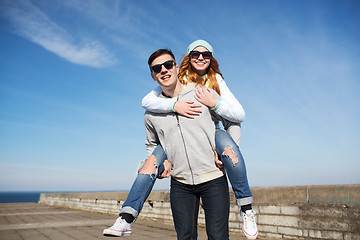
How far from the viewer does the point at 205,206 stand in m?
1.84

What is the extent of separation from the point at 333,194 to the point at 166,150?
13.4ft

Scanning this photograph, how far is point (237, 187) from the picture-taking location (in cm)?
175

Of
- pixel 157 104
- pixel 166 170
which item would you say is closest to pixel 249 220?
pixel 166 170

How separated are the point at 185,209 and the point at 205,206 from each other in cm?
14

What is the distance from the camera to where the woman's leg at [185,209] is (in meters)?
1.86

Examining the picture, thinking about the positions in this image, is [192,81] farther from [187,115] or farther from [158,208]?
[158,208]

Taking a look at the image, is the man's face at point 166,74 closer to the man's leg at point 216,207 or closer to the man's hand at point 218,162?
the man's hand at point 218,162

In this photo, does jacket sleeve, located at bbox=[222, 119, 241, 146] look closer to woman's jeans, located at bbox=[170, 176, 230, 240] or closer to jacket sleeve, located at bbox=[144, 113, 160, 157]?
woman's jeans, located at bbox=[170, 176, 230, 240]

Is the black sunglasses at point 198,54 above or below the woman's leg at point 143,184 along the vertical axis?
above

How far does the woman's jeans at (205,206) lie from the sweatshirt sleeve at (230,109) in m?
0.41

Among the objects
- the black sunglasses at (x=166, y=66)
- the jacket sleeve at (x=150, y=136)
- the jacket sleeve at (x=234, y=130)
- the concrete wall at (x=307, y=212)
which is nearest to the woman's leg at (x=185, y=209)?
the jacket sleeve at (x=150, y=136)

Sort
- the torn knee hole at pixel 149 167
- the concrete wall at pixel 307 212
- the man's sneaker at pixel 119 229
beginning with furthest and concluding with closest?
the concrete wall at pixel 307 212 < the torn knee hole at pixel 149 167 < the man's sneaker at pixel 119 229

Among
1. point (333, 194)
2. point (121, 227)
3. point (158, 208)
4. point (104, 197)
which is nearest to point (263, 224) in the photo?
point (333, 194)

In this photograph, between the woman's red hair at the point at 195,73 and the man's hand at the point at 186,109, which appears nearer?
the man's hand at the point at 186,109
